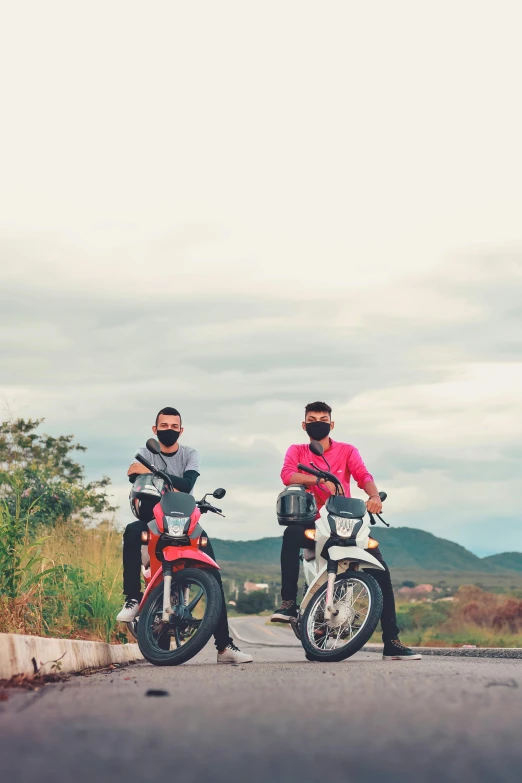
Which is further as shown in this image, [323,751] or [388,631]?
[388,631]

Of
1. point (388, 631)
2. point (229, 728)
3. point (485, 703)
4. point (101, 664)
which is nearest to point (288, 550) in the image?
point (388, 631)

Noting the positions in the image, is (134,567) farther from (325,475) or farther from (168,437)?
(325,475)

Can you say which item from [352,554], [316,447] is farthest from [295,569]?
[316,447]

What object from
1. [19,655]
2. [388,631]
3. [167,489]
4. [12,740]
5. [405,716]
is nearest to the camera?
[12,740]

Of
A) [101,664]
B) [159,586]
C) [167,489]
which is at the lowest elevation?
[101,664]

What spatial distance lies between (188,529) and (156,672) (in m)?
1.33

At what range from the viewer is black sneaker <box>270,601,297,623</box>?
28.6 ft

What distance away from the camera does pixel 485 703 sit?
15.6ft

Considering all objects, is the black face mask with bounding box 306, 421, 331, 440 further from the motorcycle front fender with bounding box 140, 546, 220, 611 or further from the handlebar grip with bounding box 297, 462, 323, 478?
the motorcycle front fender with bounding box 140, 546, 220, 611

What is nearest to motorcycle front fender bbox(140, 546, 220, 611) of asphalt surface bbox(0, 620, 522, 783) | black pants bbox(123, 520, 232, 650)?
black pants bbox(123, 520, 232, 650)

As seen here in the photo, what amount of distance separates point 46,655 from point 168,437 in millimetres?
2541

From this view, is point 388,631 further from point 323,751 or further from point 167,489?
point 323,751

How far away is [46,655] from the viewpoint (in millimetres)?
7043

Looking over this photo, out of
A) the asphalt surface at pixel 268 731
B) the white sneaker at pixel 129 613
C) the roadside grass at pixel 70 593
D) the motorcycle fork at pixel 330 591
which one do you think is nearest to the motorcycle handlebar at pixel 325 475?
the motorcycle fork at pixel 330 591
